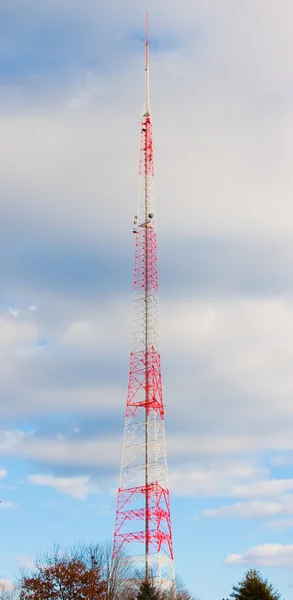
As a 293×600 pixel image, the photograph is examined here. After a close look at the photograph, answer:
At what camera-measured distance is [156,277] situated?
3829 inches

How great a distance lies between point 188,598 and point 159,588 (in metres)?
18.4

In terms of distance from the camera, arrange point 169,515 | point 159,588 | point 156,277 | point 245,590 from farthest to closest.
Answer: point 156,277 → point 169,515 → point 159,588 → point 245,590

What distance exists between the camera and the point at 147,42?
98688 millimetres

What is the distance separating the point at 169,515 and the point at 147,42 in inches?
2260

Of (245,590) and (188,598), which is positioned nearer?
(245,590)

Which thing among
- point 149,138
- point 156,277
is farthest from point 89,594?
point 149,138

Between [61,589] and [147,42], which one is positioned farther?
[147,42]

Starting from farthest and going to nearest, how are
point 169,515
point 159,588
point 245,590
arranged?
point 169,515 → point 159,588 → point 245,590

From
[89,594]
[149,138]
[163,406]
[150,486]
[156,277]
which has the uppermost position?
[149,138]

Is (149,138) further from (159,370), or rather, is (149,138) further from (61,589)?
(61,589)

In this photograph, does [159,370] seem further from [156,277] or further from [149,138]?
[149,138]

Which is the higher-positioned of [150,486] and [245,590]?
[150,486]

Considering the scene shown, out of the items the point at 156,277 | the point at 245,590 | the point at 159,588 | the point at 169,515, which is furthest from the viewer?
the point at 156,277

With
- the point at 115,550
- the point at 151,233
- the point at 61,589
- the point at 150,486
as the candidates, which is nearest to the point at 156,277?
the point at 151,233
